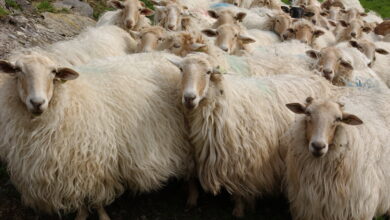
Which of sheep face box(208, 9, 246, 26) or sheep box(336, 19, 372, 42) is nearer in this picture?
sheep face box(208, 9, 246, 26)

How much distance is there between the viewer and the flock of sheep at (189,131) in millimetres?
3721

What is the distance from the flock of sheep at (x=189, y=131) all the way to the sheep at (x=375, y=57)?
5.12 ft

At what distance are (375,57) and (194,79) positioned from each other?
162 inches

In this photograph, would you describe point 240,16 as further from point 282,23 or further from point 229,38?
point 229,38

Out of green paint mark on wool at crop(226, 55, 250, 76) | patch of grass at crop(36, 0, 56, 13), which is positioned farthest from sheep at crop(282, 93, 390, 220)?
patch of grass at crop(36, 0, 56, 13)

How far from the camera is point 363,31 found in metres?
8.59

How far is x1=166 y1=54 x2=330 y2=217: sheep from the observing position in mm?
4133

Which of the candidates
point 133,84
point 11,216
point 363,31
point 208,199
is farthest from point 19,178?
point 363,31

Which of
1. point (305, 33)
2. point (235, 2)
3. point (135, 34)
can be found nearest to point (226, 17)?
point (305, 33)

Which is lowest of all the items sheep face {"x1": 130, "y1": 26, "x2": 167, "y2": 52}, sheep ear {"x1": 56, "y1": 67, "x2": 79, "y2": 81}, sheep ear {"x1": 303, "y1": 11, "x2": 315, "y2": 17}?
sheep ear {"x1": 303, "y1": 11, "x2": 315, "y2": 17}

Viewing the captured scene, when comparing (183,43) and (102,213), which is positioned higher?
(183,43)

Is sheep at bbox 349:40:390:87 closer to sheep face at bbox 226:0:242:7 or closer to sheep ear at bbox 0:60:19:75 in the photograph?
sheep face at bbox 226:0:242:7

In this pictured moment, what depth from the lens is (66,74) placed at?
3.73 m

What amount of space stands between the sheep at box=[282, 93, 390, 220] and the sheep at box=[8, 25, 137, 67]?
2.63 meters
